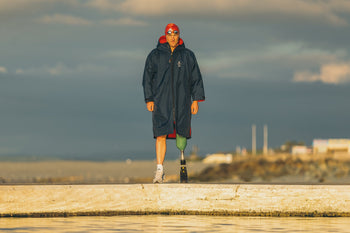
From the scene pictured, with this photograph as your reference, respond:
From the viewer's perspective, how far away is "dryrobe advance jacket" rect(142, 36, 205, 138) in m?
10.7

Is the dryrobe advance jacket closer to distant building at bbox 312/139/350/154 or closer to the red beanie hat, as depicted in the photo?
the red beanie hat

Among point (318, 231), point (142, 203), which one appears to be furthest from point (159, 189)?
point (318, 231)

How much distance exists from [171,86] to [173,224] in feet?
9.13

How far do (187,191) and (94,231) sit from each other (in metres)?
2.10

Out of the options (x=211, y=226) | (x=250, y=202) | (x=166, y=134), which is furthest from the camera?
(x=166, y=134)

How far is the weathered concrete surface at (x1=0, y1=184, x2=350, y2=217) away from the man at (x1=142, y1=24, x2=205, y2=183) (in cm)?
96

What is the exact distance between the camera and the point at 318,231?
7.95m

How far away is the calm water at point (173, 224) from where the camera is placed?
805 centimetres

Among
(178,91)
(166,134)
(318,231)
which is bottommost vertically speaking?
(318,231)

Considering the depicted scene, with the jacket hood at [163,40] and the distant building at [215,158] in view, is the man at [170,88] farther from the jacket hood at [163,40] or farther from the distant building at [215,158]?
the distant building at [215,158]

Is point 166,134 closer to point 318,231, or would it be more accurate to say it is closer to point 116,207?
point 116,207

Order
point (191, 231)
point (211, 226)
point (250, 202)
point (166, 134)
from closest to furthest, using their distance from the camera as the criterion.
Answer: point (191, 231) < point (211, 226) < point (250, 202) < point (166, 134)

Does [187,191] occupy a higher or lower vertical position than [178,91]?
lower

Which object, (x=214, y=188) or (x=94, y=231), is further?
(x=214, y=188)
